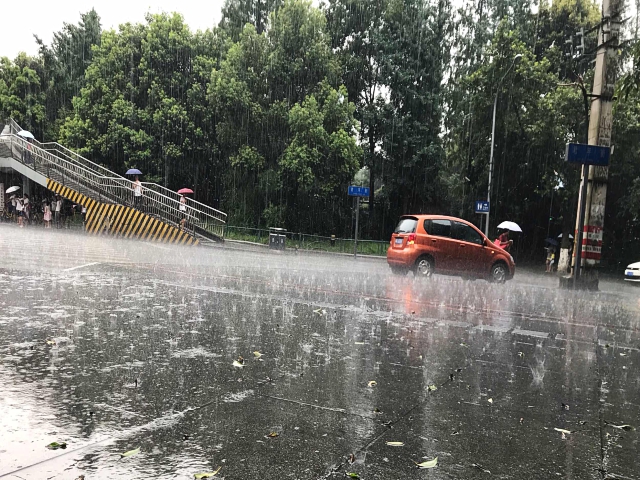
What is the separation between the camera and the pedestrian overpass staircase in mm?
27672

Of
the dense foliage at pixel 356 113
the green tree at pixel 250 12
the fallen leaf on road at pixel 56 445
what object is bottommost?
the fallen leaf on road at pixel 56 445

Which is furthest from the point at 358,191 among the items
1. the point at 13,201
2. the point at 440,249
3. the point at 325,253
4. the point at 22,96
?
the point at 22,96

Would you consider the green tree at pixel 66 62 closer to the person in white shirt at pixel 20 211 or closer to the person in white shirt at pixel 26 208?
the person in white shirt at pixel 26 208

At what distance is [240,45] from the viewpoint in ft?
108

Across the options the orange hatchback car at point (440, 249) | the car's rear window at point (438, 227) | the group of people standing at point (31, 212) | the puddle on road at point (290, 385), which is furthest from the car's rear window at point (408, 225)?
the group of people standing at point (31, 212)

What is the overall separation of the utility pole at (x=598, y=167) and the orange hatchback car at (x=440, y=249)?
2.60 m

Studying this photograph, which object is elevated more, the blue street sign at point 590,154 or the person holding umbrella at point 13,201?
the blue street sign at point 590,154

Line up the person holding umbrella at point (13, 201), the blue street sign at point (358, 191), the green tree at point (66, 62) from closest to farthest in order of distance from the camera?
the blue street sign at point (358, 191) → the person holding umbrella at point (13, 201) → the green tree at point (66, 62)

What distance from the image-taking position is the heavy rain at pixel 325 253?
426 centimetres

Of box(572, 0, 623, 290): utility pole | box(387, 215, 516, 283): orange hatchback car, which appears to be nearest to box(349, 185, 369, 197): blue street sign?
box(387, 215, 516, 283): orange hatchback car

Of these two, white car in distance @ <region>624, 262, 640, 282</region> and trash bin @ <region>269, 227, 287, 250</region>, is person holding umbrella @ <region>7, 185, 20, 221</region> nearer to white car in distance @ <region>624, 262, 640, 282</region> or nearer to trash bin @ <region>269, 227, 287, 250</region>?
trash bin @ <region>269, 227, 287, 250</region>

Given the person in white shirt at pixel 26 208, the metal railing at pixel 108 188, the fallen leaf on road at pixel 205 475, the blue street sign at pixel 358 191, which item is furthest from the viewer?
the person in white shirt at pixel 26 208

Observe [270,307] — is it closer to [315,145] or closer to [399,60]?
[315,145]

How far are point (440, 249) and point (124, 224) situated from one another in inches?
672
